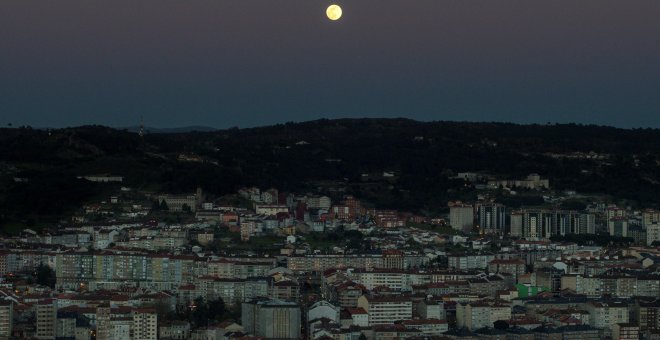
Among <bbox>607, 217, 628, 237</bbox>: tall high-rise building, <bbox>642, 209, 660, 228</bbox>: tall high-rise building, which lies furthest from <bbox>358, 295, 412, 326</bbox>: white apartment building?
<bbox>642, 209, 660, 228</bbox>: tall high-rise building

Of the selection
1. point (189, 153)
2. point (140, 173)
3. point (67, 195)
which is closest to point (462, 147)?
point (189, 153)

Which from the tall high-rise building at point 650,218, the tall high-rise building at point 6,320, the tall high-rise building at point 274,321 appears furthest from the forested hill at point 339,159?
the tall high-rise building at point 274,321

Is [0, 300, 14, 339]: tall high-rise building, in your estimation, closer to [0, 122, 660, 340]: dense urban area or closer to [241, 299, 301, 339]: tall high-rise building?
[0, 122, 660, 340]: dense urban area

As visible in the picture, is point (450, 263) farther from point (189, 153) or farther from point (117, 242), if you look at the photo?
point (189, 153)

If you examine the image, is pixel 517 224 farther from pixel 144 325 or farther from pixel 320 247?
pixel 144 325

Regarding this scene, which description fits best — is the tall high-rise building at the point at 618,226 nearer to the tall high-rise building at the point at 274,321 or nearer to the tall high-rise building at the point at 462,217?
the tall high-rise building at the point at 462,217

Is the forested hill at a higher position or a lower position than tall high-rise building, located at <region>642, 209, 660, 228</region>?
higher
